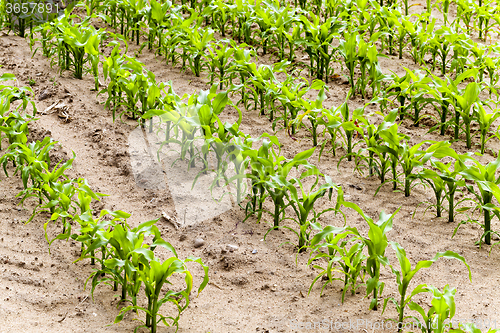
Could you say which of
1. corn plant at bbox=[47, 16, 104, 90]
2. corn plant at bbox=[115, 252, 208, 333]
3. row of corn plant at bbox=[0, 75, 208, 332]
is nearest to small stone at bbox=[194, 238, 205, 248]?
row of corn plant at bbox=[0, 75, 208, 332]

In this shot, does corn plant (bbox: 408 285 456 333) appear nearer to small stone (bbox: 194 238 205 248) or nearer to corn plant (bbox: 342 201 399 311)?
corn plant (bbox: 342 201 399 311)

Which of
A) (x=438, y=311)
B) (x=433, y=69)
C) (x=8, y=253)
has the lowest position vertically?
(x=8, y=253)

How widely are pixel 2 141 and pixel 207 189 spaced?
1699 millimetres

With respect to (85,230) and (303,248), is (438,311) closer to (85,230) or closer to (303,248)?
(303,248)

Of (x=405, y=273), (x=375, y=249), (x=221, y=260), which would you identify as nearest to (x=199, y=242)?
(x=221, y=260)

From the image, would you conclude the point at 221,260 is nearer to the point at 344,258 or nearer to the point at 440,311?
the point at 344,258

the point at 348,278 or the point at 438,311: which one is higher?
the point at 438,311

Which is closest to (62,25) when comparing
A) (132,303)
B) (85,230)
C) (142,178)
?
(142,178)

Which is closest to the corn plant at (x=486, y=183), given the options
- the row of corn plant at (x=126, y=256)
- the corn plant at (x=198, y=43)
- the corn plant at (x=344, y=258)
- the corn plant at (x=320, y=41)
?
the corn plant at (x=344, y=258)

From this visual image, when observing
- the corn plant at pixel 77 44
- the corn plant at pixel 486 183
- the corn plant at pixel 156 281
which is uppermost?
the corn plant at pixel 77 44

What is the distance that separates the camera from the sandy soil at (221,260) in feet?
8.59

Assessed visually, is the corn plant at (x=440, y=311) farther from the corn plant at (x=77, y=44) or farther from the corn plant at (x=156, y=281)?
the corn plant at (x=77, y=44)

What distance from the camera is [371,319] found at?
2.58 meters

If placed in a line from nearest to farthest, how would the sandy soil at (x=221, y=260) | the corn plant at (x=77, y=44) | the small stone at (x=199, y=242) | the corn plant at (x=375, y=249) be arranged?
the corn plant at (x=375, y=249) < the sandy soil at (x=221, y=260) < the small stone at (x=199, y=242) < the corn plant at (x=77, y=44)
